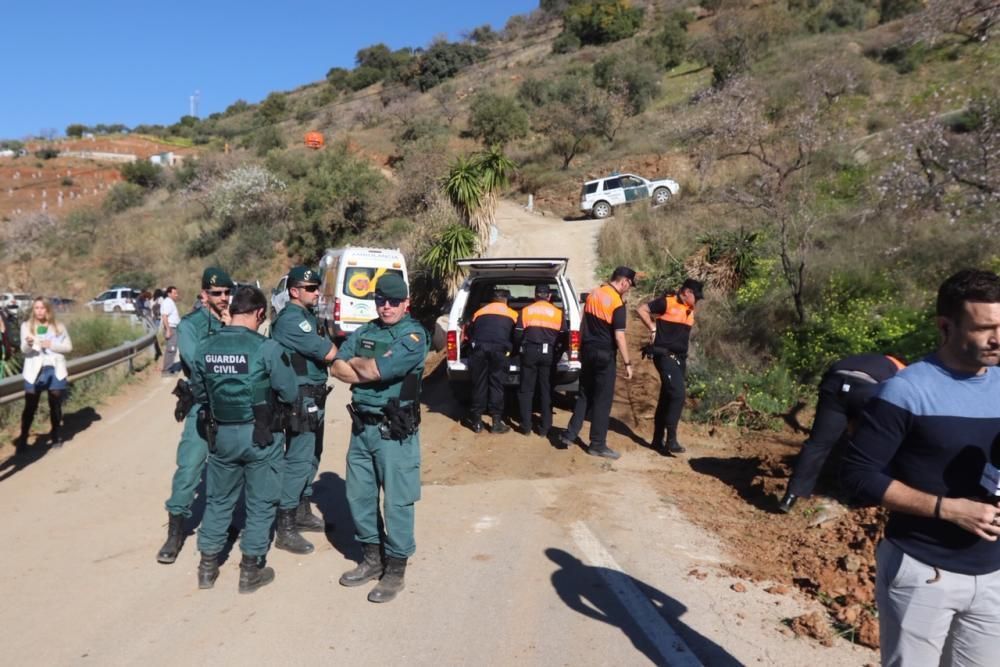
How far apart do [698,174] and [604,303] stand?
18063 millimetres

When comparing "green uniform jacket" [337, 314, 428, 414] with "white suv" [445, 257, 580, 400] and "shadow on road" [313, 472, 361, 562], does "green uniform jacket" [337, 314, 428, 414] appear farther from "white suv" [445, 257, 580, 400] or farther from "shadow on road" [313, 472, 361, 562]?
"white suv" [445, 257, 580, 400]

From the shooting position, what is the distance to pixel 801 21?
37094 mm

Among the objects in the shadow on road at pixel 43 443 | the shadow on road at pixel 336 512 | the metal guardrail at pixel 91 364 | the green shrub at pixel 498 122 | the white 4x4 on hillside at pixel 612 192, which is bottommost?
the shadow on road at pixel 43 443

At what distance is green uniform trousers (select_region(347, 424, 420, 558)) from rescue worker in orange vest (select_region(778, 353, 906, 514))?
2724 mm

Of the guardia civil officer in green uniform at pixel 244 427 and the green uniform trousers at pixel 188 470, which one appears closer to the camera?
the guardia civil officer in green uniform at pixel 244 427

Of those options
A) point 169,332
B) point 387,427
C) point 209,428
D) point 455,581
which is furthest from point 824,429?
point 169,332

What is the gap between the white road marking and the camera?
11.8 ft

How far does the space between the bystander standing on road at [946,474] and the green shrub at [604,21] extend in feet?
182

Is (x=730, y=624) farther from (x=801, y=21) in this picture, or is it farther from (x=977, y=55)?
(x=801, y=21)

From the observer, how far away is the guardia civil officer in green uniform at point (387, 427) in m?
4.21

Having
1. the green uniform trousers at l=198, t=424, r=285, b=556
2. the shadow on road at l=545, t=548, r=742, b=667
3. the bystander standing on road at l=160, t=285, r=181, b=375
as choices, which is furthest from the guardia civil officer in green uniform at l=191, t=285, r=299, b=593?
the bystander standing on road at l=160, t=285, r=181, b=375

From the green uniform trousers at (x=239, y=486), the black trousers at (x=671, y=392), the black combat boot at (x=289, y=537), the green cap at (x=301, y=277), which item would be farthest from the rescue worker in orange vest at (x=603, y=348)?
the green uniform trousers at (x=239, y=486)

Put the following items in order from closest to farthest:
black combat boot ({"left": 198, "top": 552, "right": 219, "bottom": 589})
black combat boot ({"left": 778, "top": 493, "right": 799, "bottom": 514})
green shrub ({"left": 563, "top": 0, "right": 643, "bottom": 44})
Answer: black combat boot ({"left": 198, "top": 552, "right": 219, "bottom": 589})
black combat boot ({"left": 778, "top": 493, "right": 799, "bottom": 514})
green shrub ({"left": 563, "top": 0, "right": 643, "bottom": 44})

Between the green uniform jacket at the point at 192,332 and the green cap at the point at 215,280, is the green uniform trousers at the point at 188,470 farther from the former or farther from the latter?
the green cap at the point at 215,280
